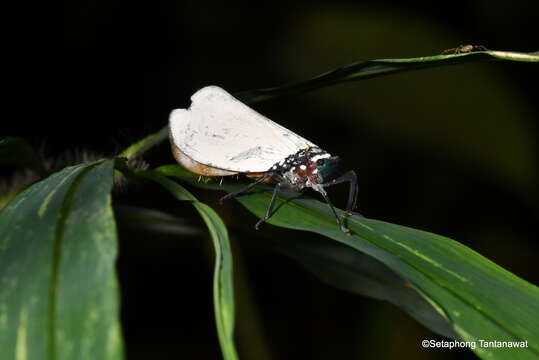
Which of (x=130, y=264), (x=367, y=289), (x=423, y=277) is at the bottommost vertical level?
(x=130, y=264)

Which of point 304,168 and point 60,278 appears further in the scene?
point 304,168

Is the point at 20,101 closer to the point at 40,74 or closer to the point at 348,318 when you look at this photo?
the point at 40,74

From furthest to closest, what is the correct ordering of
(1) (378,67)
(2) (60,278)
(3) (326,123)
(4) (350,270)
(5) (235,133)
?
(3) (326,123), (4) (350,270), (5) (235,133), (1) (378,67), (2) (60,278)

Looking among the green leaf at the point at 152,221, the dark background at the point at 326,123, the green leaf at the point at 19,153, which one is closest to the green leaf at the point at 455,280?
the green leaf at the point at 152,221

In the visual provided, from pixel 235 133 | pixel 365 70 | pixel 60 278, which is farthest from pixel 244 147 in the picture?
pixel 60 278

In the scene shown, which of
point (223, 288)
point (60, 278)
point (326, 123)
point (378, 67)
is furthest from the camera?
point (326, 123)

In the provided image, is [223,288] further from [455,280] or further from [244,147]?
[244,147]

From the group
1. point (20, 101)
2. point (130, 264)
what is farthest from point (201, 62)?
point (130, 264)
